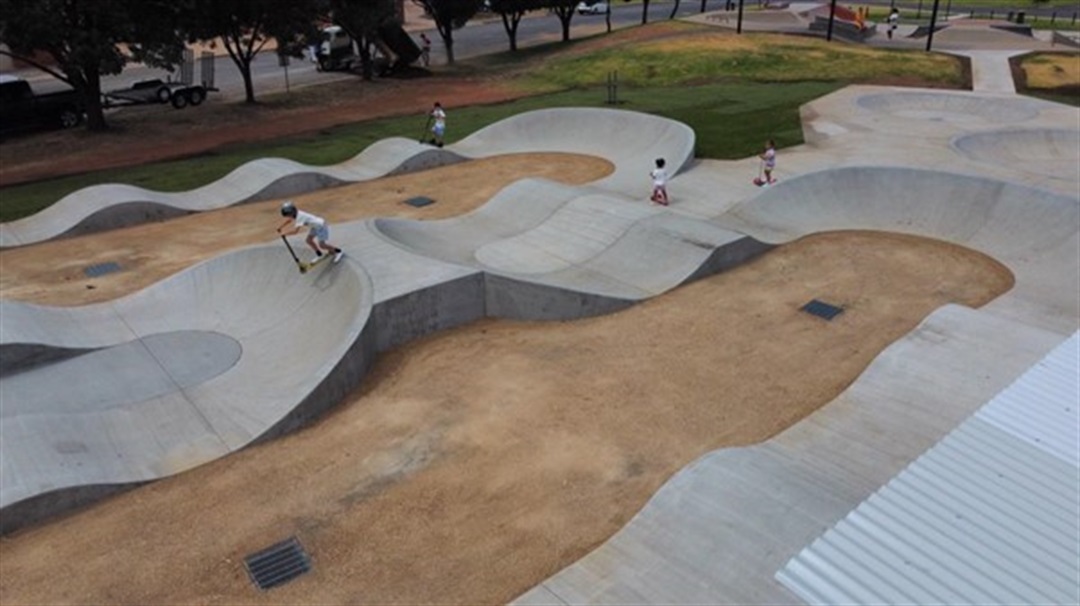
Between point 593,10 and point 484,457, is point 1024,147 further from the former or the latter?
point 593,10

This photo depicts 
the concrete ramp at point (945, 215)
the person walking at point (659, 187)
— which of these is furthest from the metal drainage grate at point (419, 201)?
the concrete ramp at point (945, 215)

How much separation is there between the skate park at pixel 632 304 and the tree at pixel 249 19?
1331cm

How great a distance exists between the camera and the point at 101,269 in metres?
17.6

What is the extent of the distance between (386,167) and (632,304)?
12836 mm

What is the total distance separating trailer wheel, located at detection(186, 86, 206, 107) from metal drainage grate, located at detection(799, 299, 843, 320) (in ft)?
110

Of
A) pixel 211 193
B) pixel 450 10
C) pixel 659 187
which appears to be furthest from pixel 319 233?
pixel 450 10

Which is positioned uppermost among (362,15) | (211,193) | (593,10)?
(593,10)

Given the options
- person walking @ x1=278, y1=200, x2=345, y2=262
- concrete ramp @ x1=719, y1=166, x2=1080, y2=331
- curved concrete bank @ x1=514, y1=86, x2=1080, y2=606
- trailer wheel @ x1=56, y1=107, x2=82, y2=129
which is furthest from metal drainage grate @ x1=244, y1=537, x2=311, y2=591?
trailer wheel @ x1=56, y1=107, x2=82, y2=129

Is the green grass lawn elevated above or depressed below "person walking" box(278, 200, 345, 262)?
above

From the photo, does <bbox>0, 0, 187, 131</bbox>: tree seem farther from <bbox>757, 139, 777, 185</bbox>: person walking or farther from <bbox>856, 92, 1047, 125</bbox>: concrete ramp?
<bbox>856, 92, 1047, 125</bbox>: concrete ramp

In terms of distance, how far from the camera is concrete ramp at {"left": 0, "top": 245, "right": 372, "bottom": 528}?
10.1 m

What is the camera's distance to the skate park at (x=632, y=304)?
790 centimetres

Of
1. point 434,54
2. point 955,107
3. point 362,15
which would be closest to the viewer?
point 955,107

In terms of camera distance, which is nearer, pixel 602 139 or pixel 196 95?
pixel 602 139
